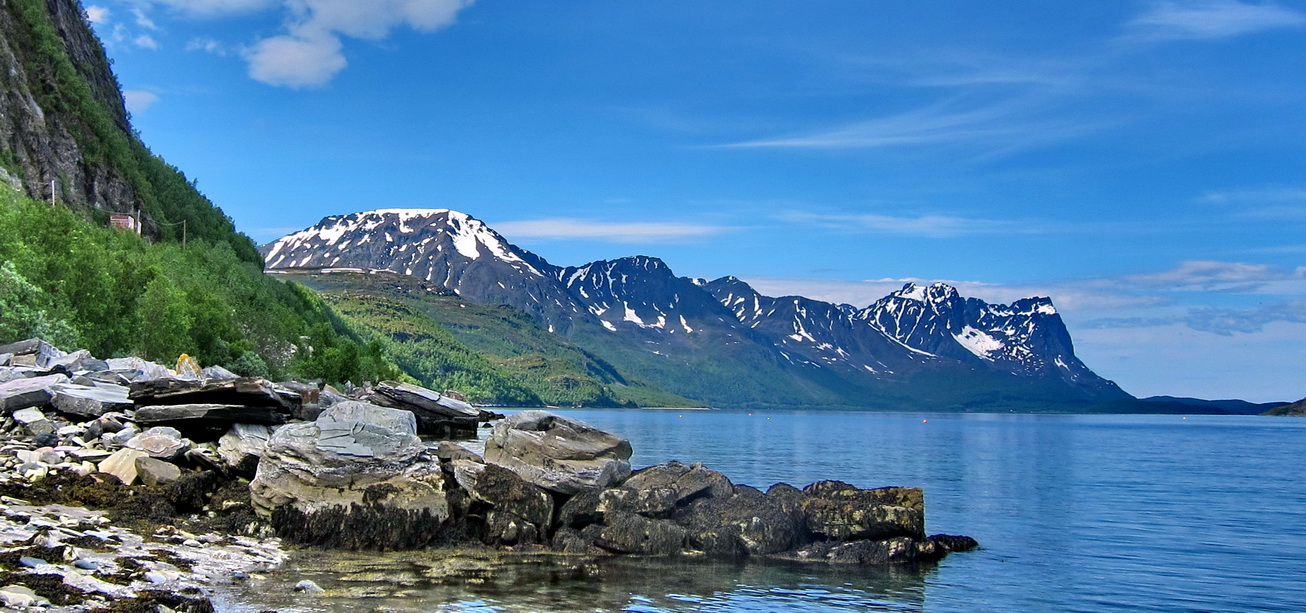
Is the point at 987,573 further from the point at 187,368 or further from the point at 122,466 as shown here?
the point at 187,368

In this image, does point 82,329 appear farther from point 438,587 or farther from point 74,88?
point 74,88

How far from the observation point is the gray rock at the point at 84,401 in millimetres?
37875

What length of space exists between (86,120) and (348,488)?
9891 cm

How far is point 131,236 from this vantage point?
102438 mm

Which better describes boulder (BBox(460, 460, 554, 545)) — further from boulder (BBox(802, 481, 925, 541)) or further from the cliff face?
the cliff face

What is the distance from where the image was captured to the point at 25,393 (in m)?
37.3

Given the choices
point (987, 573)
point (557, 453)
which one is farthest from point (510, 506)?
point (987, 573)

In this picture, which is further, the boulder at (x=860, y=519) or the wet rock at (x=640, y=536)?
the boulder at (x=860, y=519)

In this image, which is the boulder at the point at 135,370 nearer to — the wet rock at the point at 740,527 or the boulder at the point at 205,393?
the boulder at the point at 205,393

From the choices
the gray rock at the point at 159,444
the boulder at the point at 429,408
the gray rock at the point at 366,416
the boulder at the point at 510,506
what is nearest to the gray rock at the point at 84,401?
the gray rock at the point at 159,444

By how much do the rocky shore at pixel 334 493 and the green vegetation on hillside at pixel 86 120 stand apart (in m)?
77.8

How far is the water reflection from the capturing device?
25.4 m

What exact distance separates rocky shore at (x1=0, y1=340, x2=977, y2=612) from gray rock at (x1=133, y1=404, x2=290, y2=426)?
0.06m

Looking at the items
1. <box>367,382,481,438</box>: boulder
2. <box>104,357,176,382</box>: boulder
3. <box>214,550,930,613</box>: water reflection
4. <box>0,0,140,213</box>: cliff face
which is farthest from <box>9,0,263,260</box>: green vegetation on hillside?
<box>214,550,930,613</box>: water reflection
